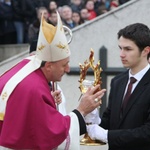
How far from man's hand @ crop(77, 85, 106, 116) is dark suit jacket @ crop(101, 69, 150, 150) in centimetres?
32

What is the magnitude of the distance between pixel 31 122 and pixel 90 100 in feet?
1.64

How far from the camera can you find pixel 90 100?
4957 mm

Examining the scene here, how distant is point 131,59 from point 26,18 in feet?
26.5

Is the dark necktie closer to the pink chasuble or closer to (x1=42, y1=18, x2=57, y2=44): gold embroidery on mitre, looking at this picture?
the pink chasuble

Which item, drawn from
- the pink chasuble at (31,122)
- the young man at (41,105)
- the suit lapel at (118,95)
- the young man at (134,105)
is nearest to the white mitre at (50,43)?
the young man at (41,105)

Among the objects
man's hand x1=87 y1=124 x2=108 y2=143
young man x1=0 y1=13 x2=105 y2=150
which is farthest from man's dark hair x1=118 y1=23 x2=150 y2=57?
man's hand x1=87 y1=124 x2=108 y2=143

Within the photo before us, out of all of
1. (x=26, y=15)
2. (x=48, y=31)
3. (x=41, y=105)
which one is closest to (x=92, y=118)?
(x=41, y=105)

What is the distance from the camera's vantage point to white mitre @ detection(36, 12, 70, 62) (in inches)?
195

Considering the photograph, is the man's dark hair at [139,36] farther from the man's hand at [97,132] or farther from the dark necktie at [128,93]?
the man's hand at [97,132]

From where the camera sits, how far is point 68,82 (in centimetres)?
1079

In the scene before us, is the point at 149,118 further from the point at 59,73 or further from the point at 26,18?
the point at 26,18

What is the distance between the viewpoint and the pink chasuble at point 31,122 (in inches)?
187

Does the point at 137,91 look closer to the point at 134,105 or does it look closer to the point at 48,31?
the point at 134,105

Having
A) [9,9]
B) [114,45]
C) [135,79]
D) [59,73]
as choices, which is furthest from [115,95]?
[9,9]
